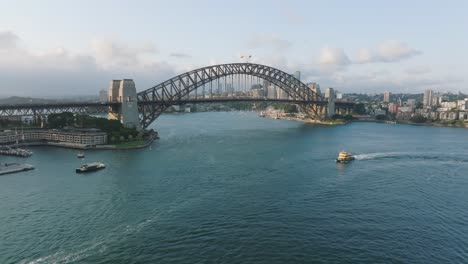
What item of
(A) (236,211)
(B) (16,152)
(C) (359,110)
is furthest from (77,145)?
(C) (359,110)

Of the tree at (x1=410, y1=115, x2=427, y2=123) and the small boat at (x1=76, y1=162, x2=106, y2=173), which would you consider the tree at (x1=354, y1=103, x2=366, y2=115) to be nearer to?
the tree at (x1=410, y1=115, x2=427, y2=123)

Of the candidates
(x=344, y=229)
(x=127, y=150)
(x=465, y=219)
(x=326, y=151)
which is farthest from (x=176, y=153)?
(x=465, y=219)

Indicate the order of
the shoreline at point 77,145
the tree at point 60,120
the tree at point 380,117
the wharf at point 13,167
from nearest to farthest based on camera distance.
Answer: the wharf at point 13,167 < the shoreline at point 77,145 < the tree at point 60,120 < the tree at point 380,117

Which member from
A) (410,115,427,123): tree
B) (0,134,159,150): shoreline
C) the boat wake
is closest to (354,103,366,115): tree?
(410,115,427,123): tree

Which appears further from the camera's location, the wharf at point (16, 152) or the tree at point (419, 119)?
the tree at point (419, 119)

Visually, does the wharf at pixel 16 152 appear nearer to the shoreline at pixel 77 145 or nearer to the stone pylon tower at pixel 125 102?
the shoreline at pixel 77 145

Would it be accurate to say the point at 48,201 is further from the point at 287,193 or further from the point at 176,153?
the point at 176,153

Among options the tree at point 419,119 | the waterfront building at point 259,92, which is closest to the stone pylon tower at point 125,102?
the tree at point 419,119

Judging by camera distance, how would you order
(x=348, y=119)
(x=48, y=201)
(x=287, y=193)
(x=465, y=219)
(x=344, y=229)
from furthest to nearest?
(x=348, y=119) < (x=287, y=193) < (x=48, y=201) < (x=465, y=219) < (x=344, y=229)
